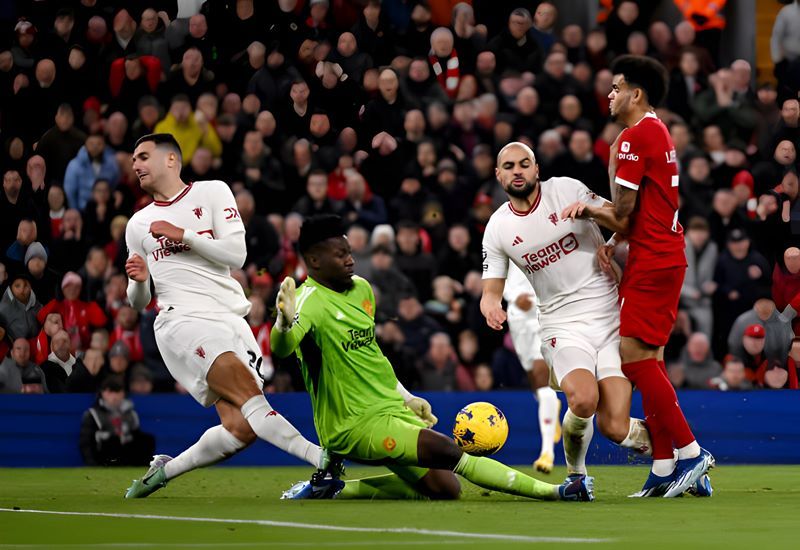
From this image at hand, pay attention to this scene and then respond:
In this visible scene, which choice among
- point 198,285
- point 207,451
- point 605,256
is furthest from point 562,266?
point 207,451

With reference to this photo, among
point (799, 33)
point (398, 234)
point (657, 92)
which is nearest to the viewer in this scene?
point (657, 92)

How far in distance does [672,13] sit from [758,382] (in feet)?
15.1

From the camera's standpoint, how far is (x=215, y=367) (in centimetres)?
888

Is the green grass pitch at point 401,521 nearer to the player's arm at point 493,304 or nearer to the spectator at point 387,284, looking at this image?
the player's arm at point 493,304

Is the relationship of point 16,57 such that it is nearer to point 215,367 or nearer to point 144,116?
point 144,116

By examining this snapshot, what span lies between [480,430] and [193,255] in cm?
198

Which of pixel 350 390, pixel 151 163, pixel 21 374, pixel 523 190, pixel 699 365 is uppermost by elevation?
pixel 151 163

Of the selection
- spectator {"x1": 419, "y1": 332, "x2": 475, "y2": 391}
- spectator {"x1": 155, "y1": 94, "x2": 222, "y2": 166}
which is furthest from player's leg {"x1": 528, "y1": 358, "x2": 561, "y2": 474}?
spectator {"x1": 155, "y1": 94, "x2": 222, "y2": 166}

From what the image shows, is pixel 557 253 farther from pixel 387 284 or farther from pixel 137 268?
pixel 387 284

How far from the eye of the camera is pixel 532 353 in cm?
1270

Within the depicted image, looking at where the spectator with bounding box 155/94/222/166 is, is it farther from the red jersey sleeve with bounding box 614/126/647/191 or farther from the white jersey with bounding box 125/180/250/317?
the red jersey sleeve with bounding box 614/126/647/191

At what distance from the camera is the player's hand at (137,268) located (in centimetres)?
876

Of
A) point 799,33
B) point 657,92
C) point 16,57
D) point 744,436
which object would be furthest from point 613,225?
point 16,57

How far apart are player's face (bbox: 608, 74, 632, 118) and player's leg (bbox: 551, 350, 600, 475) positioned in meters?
1.34
